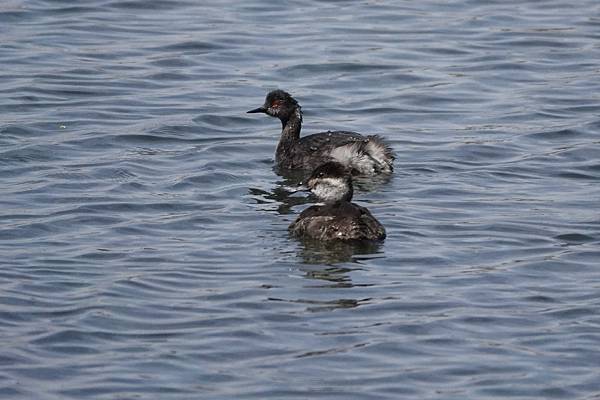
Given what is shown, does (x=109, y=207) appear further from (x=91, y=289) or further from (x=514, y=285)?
(x=514, y=285)

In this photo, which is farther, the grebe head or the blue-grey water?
the grebe head

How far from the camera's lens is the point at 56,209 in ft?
38.8

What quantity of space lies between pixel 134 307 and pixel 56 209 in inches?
109

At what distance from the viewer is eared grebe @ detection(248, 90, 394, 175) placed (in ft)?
43.9

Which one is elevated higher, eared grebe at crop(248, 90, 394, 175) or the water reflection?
eared grebe at crop(248, 90, 394, 175)

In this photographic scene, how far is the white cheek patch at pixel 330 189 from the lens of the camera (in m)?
11.6

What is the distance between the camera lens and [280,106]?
48.0ft

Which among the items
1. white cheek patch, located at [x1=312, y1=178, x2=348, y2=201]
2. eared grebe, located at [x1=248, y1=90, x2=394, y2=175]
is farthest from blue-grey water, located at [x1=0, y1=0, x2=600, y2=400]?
white cheek patch, located at [x1=312, y1=178, x2=348, y2=201]

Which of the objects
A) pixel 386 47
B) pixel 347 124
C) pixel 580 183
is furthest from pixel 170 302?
pixel 386 47

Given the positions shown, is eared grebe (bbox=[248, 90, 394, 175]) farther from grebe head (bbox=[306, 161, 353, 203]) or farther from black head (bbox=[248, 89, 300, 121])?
grebe head (bbox=[306, 161, 353, 203])

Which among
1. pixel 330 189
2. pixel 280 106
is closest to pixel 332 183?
pixel 330 189

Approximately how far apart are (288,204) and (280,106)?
237cm

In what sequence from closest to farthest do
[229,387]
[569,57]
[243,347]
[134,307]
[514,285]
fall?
[229,387] < [243,347] < [134,307] < [514,285] < [569,57]

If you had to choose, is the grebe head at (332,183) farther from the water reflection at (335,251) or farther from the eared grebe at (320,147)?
the eared grebe at (320,147)
